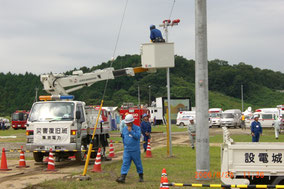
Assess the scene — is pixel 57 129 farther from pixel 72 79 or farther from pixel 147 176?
pixel 147 176

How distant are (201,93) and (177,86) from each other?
370 ft

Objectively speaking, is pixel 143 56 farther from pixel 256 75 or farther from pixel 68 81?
pixel 256 75

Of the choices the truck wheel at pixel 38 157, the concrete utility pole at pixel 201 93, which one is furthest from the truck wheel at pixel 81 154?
the concrete utility pole at pixel 201 93

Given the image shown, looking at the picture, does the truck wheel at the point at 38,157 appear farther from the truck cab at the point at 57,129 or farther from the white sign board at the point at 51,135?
the white sign board at the point at 51,135

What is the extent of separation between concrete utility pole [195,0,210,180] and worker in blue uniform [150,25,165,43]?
6.37 meters

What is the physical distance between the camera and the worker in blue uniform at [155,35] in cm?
1839

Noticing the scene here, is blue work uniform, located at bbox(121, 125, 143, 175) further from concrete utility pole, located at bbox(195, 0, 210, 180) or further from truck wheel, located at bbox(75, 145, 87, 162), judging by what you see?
truck wheel, located at bbox(75, 145, 87, 162)

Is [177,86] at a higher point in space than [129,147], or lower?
higher

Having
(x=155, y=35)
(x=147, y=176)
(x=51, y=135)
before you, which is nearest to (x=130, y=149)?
(x=147, y=176)

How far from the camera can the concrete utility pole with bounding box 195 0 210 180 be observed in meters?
11.8

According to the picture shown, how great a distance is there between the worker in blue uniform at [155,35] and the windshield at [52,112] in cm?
470

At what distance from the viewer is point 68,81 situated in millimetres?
19641

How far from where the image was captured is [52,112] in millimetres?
16500

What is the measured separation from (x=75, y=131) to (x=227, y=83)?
13043 cm
